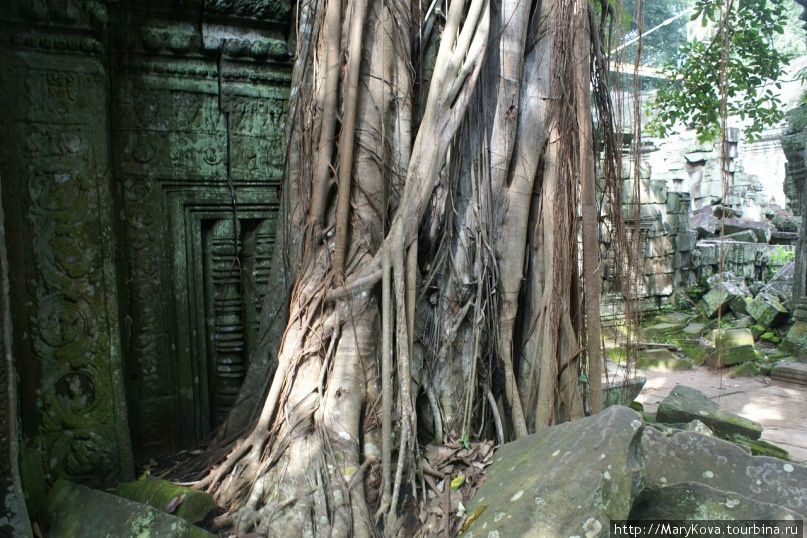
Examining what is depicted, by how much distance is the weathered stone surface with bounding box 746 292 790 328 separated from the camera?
7555mm

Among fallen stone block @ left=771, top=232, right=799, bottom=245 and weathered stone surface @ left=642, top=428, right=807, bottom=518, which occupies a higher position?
fallen stone block @ left=771, top=232, right=799, bottom=245

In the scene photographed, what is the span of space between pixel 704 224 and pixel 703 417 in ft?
32.3

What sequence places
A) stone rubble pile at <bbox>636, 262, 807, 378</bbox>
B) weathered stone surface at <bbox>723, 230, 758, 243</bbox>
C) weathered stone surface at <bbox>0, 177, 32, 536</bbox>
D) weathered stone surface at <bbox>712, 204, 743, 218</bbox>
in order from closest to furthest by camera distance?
1. weathered stone surface at <bbox>0, 177, 32, 536</bbox>
2. stone rubble pile at <bbox>636, 262, 807, 378</bbox>
3. weathered stone surface at <bbox>723, 230, 758, 243</bbox>
4. weathered stone surface at <bbox>712, 204, 743, 218</bbox>

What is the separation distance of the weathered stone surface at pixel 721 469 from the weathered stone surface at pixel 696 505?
0.15ft

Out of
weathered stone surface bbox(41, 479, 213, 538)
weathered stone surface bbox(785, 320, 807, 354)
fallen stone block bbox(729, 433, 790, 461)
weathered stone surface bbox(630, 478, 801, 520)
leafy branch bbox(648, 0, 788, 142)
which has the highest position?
leafy branch bbox(648, 0, 788, 142)

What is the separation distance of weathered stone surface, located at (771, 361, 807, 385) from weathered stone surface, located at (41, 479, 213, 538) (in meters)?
5.66

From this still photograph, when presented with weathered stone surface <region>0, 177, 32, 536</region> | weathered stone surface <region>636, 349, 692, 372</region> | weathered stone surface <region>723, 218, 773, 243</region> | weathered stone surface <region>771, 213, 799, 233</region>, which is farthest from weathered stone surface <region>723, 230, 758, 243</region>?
weathered stone surface <region>0, 177, 32, 536</region>

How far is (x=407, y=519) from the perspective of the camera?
206cm

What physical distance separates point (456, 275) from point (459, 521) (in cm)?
90

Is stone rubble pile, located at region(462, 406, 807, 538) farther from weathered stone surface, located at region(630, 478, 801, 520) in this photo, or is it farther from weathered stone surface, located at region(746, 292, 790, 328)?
weathered stone surface, located at region(746, 292, 790, 328)

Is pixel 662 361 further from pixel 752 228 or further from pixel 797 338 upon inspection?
pixel 752 228

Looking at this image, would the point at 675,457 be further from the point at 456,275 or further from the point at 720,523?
the point at 456,275

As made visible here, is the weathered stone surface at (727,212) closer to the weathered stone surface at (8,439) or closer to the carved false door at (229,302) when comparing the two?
the carved false door at (229,302)

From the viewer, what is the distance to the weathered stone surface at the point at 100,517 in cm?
182
